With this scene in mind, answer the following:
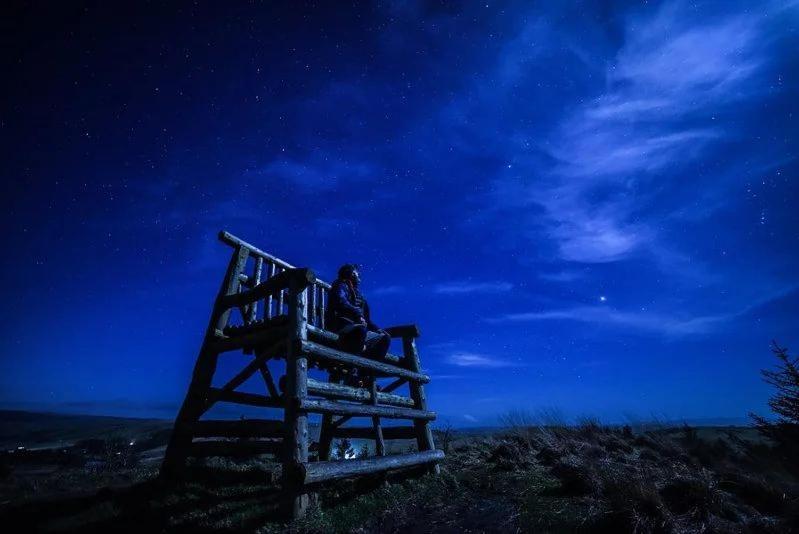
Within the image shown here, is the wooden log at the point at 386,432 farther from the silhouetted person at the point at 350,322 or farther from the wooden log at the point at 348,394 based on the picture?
the silhouetted person at the point at 350,322

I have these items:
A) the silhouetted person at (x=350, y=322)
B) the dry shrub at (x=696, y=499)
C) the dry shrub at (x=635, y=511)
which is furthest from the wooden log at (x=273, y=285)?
the dry shrub at (x=696, y=499)

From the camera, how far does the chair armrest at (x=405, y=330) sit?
7.09 m

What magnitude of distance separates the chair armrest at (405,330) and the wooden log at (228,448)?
292 centimetres

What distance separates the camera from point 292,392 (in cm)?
392

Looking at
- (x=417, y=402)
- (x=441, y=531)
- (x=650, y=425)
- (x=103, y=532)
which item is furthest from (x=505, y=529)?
(x=650, y=425)

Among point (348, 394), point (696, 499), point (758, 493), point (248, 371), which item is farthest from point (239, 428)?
point (758, 493)

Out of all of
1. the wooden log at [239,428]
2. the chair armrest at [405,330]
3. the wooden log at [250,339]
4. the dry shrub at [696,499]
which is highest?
the chair armrest at [405,330]

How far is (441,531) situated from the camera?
3.61 metres

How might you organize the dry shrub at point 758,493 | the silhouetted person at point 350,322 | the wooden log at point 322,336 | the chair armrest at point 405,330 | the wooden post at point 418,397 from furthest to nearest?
the chair armrest at point 405,330 < the wooden post at point 418,397 < the silhouetted person at point 350,322 < the wooden log at point 322,336 < the dry shrub at point 758,493

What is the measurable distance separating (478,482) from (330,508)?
249 centimetres

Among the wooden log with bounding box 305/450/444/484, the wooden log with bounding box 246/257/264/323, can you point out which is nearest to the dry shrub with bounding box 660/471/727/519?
the wooden log with bounding box 305/450/444/484

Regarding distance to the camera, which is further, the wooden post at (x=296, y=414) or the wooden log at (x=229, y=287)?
the wooden log at (x=229, y=287)

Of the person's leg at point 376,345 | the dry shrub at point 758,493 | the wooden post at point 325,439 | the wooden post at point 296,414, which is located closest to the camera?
the wooden post at point 296,414

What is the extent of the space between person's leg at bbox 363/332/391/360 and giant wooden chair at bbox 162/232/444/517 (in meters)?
0.35
